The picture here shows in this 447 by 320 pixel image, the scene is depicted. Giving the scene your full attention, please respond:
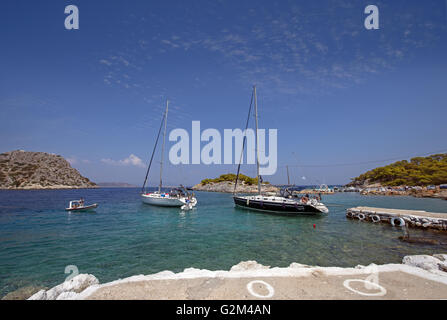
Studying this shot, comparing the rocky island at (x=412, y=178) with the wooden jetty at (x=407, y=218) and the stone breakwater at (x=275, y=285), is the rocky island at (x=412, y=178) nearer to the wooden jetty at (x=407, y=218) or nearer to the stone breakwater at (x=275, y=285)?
the wooden jetty at (x=407, y=218)

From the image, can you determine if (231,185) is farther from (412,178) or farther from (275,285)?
(275,285)

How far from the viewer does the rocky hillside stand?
397 feet

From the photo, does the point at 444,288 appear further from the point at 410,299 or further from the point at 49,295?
the point at 49,295

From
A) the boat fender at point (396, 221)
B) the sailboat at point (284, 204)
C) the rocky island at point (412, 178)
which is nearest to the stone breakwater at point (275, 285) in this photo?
the boat fender at point (396, 221)

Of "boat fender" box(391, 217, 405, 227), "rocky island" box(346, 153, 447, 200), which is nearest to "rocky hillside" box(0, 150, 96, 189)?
"boat fender" box(391, 217, 405, 227)

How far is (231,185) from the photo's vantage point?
103 m

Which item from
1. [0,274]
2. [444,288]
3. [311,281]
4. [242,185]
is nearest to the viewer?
[444,288]

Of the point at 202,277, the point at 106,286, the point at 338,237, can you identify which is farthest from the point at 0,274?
the point at 338,237

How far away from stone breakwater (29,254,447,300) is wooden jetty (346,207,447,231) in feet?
53.2

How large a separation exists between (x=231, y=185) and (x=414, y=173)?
74385 mm

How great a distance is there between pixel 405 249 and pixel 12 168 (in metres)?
196

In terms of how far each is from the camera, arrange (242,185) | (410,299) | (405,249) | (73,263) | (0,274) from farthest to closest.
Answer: (242,185)
(405,249)
(73,263)
(0,274)
(410,299)

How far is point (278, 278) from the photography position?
20.0ft
